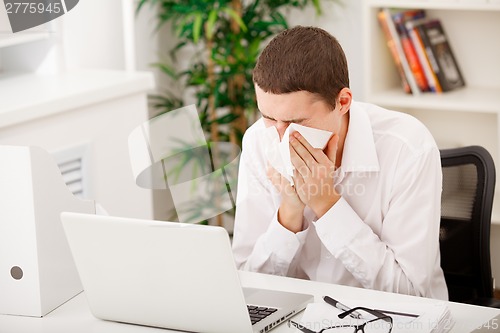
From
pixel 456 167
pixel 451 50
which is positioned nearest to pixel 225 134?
pixel 451 50

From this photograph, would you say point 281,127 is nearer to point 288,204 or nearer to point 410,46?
point 288,204

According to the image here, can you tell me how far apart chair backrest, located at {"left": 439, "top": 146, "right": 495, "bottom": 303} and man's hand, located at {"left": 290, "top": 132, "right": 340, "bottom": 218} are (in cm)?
30

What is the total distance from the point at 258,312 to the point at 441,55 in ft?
6.60

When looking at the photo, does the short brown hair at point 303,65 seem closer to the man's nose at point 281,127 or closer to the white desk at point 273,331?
the man's nose at point 281,127

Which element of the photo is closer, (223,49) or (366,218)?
(366,218)

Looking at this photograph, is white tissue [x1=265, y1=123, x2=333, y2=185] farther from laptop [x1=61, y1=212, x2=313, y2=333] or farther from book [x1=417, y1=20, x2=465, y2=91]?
book [x1=417, y1=20, x2=465, y2=91]

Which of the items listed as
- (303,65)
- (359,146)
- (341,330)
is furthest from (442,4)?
(341,330)

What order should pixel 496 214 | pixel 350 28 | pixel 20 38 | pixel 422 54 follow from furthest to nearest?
pixel 350 28, pixel 422 54, pixel 496 214, pixel 20 38

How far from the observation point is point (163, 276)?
1578 mm

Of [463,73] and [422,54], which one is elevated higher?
[422,54]

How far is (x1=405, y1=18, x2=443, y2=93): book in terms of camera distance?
336 centimetres

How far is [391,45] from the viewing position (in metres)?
3.42

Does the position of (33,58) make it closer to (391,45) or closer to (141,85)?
(141,85)

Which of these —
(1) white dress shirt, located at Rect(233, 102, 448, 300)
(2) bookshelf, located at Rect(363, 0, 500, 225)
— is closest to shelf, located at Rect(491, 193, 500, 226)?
(2) bookshelf, located at Rect(363, 0, 500, 225)
